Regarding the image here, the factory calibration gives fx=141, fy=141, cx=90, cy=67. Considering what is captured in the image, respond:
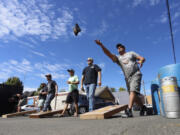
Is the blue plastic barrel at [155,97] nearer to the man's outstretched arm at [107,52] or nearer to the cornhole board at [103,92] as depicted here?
the man's outstretched arm at [107,52]

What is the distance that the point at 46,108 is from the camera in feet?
17.2

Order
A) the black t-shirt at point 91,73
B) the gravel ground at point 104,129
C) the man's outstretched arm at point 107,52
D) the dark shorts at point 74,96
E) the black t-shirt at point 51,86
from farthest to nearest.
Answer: the black t-shirt at point 51,86, the dark shorts at point 74,96, the black t-shirt at point 91,73, the man's outstretched arm at point 107,52, the gravel ground at point 104,129

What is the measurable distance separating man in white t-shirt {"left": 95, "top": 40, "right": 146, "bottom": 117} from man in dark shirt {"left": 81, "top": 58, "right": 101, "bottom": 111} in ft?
3.92

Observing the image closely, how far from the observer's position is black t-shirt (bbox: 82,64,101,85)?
4505mm

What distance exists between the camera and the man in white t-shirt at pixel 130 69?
9.81 feet

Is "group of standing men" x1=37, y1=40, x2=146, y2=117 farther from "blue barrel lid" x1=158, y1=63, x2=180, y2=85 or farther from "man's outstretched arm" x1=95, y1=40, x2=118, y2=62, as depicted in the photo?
"blue barrel lid" x1=158, y1=63, x2=180, y2=85

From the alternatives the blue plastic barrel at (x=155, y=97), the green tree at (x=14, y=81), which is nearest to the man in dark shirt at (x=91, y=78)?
the blue plastic barrel at (x=155, y=97)

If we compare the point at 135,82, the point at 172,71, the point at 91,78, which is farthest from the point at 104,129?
the point at 91,78

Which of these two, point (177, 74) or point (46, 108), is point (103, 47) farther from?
point (46, 108)

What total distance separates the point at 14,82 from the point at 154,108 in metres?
43.9

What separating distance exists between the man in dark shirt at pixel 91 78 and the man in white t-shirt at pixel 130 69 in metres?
1.19

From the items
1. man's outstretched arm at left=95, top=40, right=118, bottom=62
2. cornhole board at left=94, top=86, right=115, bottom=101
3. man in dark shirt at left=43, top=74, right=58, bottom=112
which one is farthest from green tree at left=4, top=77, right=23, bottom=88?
man's outstretched arm at left=95, top=40, right=118, bottom=62

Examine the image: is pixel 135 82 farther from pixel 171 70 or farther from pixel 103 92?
pixel 103 92

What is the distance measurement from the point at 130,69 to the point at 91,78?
5.32 feet
